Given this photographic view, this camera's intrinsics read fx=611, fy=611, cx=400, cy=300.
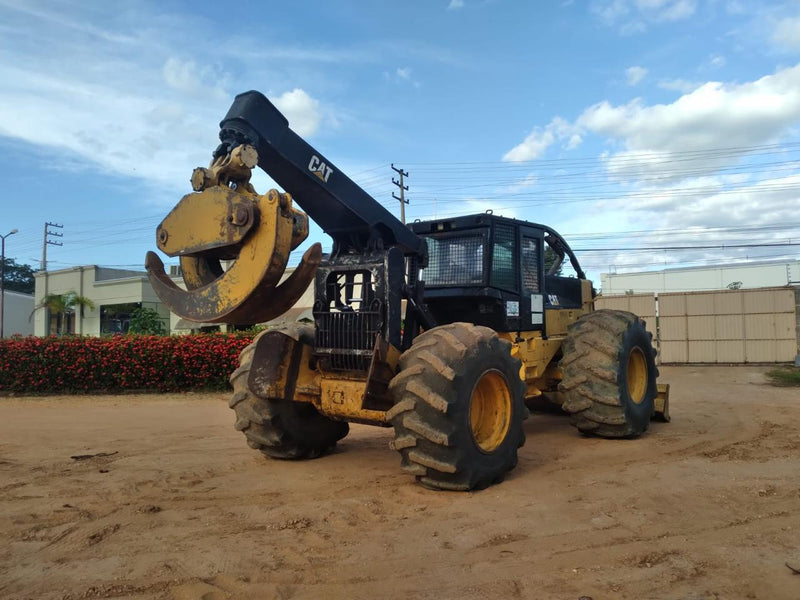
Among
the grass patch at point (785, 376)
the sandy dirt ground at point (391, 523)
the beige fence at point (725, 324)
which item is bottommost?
the sandy dirt ground at point (391, 523)

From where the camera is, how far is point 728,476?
18.1ft

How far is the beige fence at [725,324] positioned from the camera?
61.0 feet

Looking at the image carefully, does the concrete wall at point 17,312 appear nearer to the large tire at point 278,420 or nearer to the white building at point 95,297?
the white building at point 95,297

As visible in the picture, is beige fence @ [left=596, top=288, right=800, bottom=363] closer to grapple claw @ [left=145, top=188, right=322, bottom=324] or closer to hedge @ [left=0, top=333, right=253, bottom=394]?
hedge @ [left=0, top=333, right=253, bottom=394]

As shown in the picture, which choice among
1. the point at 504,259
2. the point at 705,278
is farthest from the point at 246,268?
the point at 705,278

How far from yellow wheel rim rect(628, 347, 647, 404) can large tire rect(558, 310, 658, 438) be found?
42cm

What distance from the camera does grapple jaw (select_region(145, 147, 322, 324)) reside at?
4.47 meters

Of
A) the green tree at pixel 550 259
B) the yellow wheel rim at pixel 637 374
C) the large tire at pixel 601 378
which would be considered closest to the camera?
the large tire at pixel 601 378

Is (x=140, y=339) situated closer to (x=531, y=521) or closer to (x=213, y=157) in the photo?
(x=213, y=157)

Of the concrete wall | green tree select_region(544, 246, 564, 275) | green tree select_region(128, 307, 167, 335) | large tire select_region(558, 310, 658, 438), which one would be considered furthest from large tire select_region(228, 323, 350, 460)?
the concrete wall

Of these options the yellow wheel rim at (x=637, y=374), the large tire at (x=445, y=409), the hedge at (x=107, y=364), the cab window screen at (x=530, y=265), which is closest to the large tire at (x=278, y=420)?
the large tire at (x=445, y=409)

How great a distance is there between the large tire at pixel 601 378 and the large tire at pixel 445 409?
6.77 feet

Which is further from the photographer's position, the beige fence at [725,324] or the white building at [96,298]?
the white building at [96,298]

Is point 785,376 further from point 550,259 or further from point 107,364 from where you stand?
point 107,364
